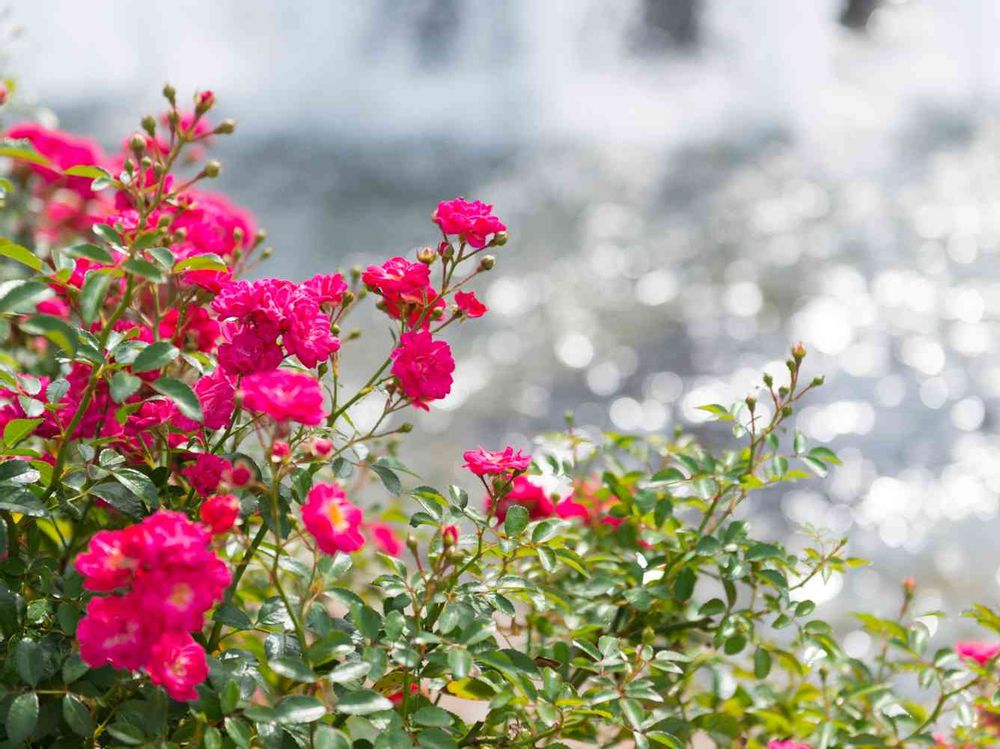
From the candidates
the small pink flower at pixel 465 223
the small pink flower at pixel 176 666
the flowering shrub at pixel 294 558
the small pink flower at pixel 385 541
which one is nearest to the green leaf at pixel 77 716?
the flowering shrub at pixel 294 558

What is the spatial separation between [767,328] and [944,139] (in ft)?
8.00

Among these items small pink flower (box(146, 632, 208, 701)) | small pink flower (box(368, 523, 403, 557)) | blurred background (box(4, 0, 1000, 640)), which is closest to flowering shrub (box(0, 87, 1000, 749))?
small pink flower (box(146, 632, 208, 701))

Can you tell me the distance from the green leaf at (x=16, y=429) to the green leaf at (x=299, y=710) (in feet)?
1.25

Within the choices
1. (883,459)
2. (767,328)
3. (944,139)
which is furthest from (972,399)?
(944,139)

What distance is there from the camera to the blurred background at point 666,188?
4562 mm

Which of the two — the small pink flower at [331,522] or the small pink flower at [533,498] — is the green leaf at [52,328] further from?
the small pink flower at [533,498]

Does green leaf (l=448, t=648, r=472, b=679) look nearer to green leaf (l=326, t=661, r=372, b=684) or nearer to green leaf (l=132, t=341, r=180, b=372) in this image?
green leaf (l=326, t=661, r=372, b=684)

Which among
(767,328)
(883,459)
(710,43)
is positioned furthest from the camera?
(710,43)

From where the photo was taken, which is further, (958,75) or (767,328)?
(958,75)

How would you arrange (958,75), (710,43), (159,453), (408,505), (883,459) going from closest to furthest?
Answer: 1. (159,453)
2. (408,505)
3. (883,459)
4. (958,75)
5. (710,43)

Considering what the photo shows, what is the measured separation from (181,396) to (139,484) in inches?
5.2

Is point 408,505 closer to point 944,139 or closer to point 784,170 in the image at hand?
point 784,170

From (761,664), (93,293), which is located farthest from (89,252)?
(761,664)

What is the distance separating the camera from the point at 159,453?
1.16 metres
